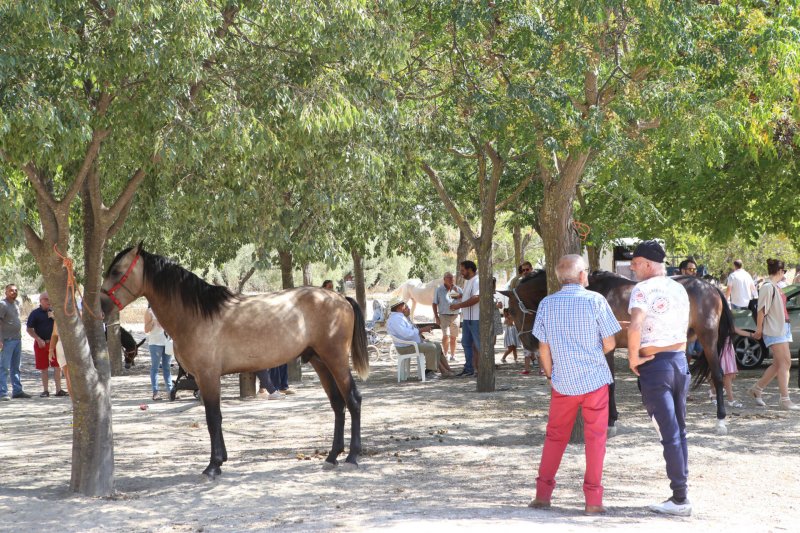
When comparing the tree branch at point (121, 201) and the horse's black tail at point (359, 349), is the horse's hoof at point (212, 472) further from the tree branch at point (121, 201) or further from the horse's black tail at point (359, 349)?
the tree branch at point (121, 201)

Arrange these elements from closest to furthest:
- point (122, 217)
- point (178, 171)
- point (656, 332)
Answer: point (656, 332), point (122, 217), point (178, 171)

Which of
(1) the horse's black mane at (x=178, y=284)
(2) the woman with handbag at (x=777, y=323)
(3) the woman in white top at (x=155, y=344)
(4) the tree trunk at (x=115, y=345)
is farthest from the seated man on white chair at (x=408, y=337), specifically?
(1) the horse's black mane at (x=178, y=284)

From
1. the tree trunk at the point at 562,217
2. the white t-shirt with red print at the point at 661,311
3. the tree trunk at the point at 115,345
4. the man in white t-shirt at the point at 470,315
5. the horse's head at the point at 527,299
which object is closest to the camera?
the white t-shirt with red print at the point at 661,311

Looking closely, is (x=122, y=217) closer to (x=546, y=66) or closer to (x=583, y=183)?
(x=546, y=66)

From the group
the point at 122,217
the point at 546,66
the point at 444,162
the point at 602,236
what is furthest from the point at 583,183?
the point at 122,217

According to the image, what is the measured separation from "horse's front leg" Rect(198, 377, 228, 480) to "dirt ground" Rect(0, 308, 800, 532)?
0.13 m

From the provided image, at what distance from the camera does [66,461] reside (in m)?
10.4

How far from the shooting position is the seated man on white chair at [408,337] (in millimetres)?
18000

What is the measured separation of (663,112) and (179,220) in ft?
18.6

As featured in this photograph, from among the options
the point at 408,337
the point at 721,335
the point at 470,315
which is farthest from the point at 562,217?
the point at 408,337

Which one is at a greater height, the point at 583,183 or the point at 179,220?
the point at 583,183

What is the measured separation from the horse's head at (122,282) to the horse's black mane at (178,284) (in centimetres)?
7

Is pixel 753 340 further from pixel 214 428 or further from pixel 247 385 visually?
pixel 214 428

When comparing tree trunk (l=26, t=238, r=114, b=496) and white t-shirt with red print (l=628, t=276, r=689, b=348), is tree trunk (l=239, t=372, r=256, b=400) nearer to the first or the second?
tree trunk (l=26, t=238, r=114, b=496)
